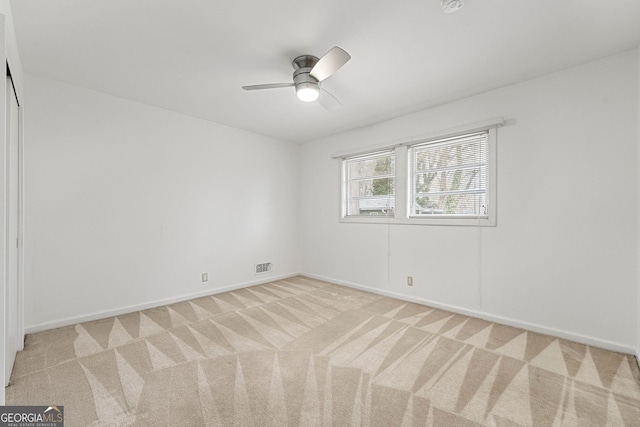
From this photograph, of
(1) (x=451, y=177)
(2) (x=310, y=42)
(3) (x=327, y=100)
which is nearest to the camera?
(2) (x=310, y=42)

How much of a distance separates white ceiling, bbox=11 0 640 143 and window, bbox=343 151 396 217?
1158 mm

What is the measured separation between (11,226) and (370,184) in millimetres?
3901

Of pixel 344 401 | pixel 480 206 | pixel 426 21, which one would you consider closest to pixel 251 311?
pixel 344 401

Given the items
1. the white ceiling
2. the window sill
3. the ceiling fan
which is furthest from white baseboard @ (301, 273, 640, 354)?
the ceiling fan

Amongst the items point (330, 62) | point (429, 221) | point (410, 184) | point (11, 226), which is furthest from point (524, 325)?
point (11, 226)

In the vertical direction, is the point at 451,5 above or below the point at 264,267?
above

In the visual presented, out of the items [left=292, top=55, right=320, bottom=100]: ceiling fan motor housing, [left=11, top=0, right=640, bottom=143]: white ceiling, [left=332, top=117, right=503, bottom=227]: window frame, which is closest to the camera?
[left=11, top=0, right=640, bottom=143]: white ceiling

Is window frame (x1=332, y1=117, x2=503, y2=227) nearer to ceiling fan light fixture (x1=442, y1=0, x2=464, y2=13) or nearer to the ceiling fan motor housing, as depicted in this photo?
Answer: ceiling fan light fixture (x1=442, y1=0, x2=464, y2=13)

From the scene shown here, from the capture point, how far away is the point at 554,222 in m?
2.72

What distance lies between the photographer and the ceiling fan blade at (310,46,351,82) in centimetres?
197

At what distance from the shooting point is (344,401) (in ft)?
5.84

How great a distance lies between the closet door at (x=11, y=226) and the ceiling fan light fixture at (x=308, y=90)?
213 centimetres

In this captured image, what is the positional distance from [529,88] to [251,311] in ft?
12.8

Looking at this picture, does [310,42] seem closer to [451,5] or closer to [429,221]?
[451,5]
